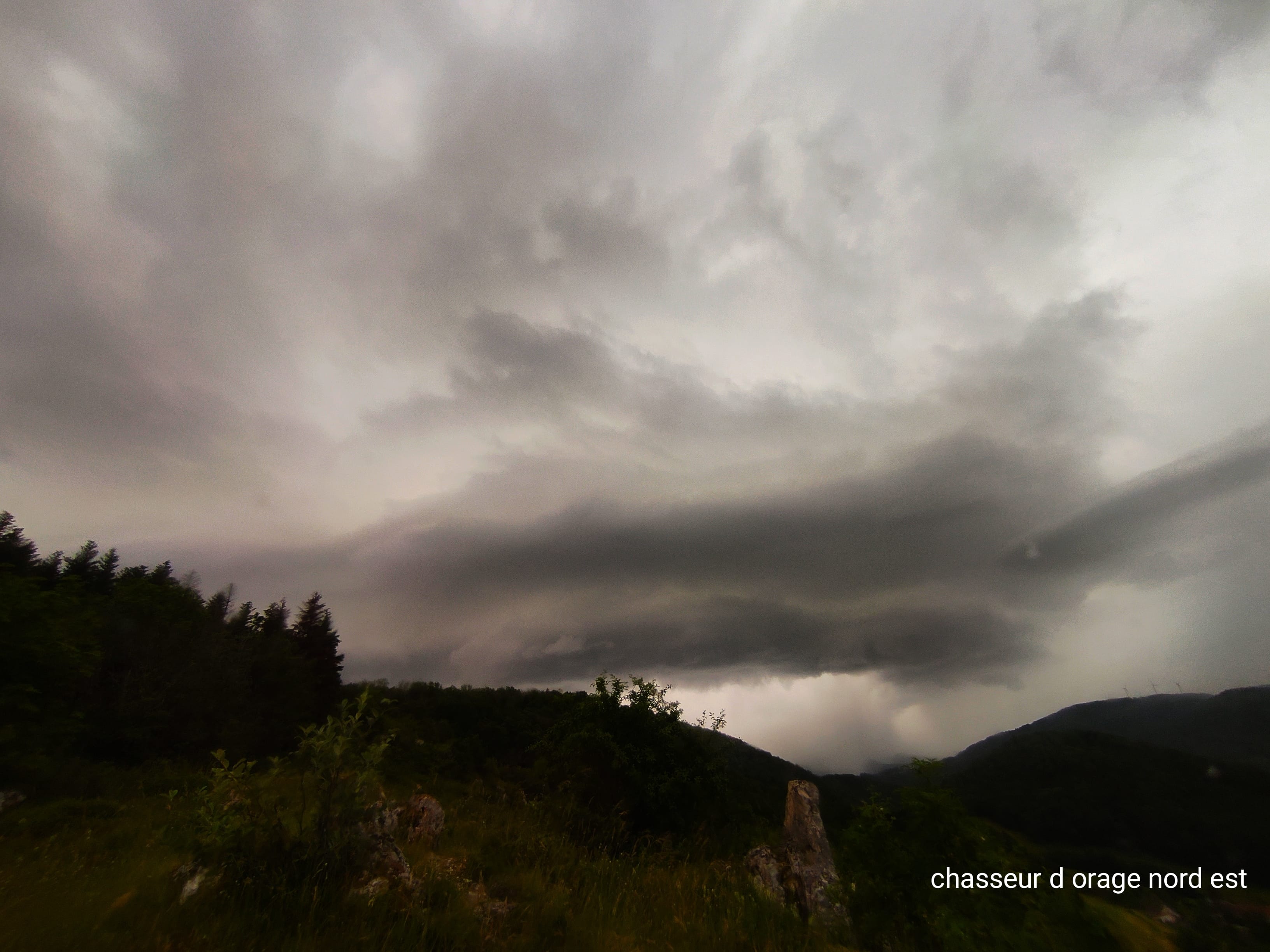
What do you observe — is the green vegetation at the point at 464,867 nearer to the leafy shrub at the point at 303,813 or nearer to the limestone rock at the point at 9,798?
the leafy shrub at the point at 303,813

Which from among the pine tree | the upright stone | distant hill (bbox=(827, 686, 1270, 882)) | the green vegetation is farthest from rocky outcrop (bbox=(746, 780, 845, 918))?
distant hill (bbox=(827, 686, 1270, 882))

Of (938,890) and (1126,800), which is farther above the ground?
(938,890)

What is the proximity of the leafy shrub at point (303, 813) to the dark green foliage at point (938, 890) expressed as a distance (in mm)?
6689

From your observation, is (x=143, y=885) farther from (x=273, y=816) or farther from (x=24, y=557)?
(x=24, y=557)

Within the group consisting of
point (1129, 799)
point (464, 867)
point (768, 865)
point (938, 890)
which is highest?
point (938, 890)

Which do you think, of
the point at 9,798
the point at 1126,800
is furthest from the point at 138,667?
the point at 1126,800

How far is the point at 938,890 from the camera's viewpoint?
7.40 m

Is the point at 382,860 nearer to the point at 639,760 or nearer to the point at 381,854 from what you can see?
the point at 381,854

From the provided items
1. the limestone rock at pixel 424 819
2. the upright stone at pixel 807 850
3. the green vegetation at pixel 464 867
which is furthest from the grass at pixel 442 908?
the upright stone at pixel 807 850

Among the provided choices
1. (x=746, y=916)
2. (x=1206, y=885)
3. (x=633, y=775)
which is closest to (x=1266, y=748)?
(x=1206, y=885)

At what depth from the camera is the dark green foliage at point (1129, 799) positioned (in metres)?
96.6

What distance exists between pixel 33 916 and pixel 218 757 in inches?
60.7

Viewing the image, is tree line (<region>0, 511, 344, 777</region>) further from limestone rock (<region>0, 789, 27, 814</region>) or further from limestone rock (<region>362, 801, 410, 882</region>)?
limestone rock (<region>362, 801, 410, 882</region>)

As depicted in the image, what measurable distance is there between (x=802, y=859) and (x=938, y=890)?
10007 millimetres
